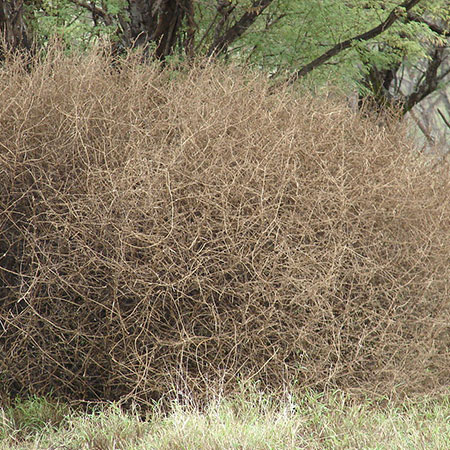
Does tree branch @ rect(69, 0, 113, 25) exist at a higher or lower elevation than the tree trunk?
lower

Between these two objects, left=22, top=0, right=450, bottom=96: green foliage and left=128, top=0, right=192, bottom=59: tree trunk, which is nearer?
left=128, top=0, right=192, bottom=59: tree trunk

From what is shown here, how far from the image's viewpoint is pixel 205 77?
6145 mm

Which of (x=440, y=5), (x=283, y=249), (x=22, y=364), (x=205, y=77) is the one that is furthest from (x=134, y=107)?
(x=440, y=5)

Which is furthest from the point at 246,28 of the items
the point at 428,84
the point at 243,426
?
the point at 428,84

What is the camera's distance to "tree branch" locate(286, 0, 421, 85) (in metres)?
10.2

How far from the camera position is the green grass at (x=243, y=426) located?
4168 mm

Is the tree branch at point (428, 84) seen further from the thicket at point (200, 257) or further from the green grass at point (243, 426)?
the green grass at point (243, 426)

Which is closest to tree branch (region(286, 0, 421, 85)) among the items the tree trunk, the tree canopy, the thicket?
the tree canopy

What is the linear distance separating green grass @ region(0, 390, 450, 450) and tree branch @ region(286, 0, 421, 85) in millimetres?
6053

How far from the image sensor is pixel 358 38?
415 inches

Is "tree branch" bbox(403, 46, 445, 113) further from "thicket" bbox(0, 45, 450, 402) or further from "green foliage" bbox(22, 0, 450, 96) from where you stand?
"thicket" bbox(0, 45, 450, 402)

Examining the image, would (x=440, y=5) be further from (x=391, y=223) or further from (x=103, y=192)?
(x=103, y=192)

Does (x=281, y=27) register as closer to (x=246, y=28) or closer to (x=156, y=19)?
(x=246, y=28)

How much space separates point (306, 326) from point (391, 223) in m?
1.06
